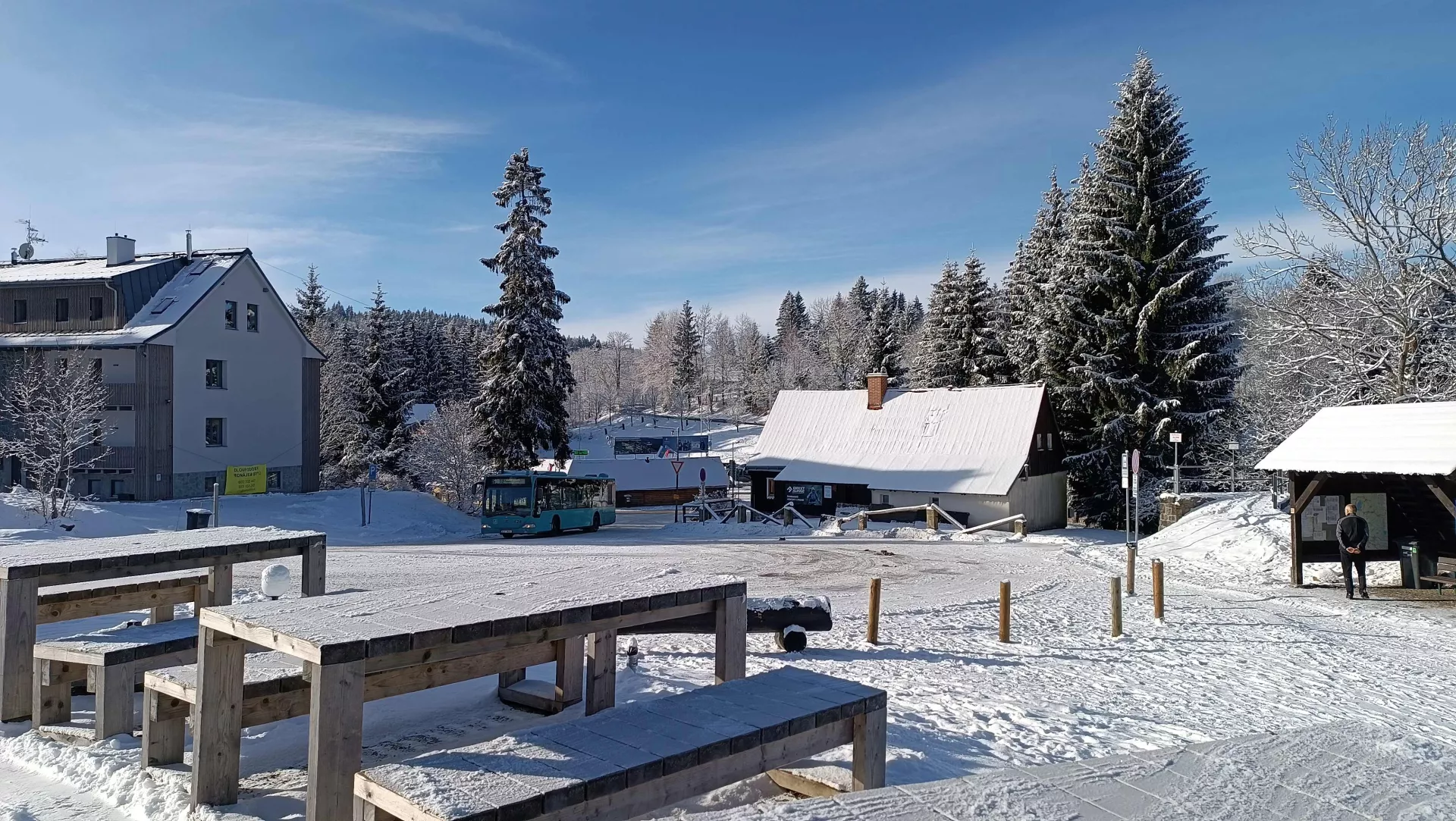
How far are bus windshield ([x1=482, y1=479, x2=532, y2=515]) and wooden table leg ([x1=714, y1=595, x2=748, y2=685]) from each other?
26205mm

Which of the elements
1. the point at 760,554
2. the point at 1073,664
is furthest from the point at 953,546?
the point at 1073,664

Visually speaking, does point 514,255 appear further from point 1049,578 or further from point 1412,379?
point 1412,379

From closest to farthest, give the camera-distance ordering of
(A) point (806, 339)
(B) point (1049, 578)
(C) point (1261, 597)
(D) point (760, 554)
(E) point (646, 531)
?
1. (C) point (1261, 597)
2. (B) point (1049, 578)
3. (D) point (760, 554)
4. (E) point (646, 531)
5. (A) point (806, 339)

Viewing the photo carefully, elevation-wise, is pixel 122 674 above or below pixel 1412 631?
above

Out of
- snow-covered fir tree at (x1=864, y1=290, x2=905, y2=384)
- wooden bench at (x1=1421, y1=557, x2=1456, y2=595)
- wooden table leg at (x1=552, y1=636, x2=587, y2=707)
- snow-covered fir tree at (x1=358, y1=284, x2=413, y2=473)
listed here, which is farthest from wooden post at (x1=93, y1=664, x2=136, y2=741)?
snow-covered fir tree at (x1=864, y1=290, x2=905, y2=384)

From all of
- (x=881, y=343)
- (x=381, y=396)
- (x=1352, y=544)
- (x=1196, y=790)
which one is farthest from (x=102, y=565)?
(x=881, y=343)

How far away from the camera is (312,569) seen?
10.1 m

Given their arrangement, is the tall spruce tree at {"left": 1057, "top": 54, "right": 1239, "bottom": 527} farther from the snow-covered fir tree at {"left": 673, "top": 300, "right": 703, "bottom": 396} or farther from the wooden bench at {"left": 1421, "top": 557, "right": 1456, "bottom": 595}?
the snow-covered fir tree at {"left": 673, "top": 300, "right": 703, "bottom": 396}

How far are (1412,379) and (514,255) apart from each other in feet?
106

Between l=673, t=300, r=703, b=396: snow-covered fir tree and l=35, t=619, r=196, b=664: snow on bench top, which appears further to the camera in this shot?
l=673, t=300, r=703, b=396: snow-covered fir tree

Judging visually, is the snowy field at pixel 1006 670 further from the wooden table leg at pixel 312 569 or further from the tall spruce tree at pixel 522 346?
the tall spruce tree at pixel 522 346

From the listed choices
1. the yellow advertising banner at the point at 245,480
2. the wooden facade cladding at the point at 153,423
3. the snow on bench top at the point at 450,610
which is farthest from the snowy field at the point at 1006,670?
the wooden facade cladding at the point at 153,423

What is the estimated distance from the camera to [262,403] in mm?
37375

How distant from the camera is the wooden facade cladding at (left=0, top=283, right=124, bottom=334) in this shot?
111 feet
